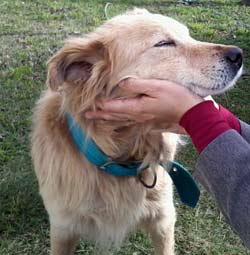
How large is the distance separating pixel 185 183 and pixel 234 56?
0.68 metres

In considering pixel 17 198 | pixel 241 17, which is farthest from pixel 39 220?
pixel 241 17

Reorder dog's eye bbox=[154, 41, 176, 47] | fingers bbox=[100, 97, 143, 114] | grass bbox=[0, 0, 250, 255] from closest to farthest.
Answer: fingers bbox=[100, 97, 143, 114], dog's eye bbox=[154, 41, 176, 47], grass bbox=[0, 0, 250, 255]

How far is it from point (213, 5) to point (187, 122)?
20.1 feet

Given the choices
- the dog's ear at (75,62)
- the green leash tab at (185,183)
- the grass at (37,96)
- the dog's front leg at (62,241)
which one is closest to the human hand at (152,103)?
the dog's ear at (75,62)

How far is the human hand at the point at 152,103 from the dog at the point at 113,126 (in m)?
0.08

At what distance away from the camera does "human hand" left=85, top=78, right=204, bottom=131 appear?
5.41 ft

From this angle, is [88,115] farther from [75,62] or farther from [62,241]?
[62,241]

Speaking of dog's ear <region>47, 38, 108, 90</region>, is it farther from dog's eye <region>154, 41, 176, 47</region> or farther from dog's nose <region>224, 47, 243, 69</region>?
dog's nose <region>224, 47, 243, 69</region>

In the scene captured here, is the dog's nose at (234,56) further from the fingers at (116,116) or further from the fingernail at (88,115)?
the fingernail at (88,115)

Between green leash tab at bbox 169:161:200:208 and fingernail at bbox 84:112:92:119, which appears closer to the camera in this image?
fingernail at bbox 84:112:92:119

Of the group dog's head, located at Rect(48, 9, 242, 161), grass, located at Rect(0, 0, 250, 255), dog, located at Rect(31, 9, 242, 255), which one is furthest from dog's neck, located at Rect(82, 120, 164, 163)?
grass, located at Rect(0, 0, 250, 255)

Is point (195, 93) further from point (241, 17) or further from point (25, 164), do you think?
point (241, 17)

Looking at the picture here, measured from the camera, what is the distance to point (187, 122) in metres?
1.55

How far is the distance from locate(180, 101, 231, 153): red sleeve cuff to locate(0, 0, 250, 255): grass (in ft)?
4.33
